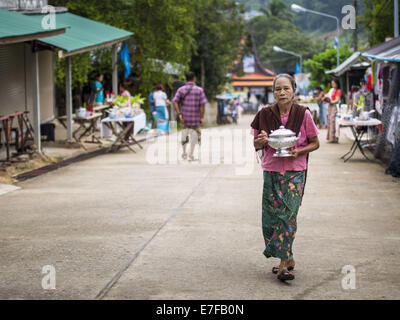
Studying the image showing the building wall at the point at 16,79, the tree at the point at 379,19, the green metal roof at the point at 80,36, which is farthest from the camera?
the tree at the point at 379,19

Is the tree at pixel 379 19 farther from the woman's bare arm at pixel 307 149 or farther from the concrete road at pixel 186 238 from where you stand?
the woman's bare arm at pixel 307 149

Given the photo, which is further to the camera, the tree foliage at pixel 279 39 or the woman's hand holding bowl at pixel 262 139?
the tree foliage at pixel 279 39

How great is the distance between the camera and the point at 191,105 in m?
14.7

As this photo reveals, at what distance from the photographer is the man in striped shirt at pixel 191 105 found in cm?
1467

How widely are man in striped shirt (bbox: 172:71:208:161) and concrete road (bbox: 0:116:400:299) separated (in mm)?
2887

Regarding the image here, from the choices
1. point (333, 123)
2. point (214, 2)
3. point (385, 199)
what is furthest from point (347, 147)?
point (214, 2)

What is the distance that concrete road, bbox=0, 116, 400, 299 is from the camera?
5223mm

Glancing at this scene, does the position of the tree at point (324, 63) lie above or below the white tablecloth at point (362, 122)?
above

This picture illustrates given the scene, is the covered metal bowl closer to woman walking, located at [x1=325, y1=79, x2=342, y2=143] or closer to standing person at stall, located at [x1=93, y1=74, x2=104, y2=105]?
woman walking, located at [x1=325, y1=79, x2=342, y2=143]

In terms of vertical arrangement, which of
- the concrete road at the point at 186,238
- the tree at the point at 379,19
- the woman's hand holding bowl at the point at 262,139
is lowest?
the concrete road at the point at 186,238

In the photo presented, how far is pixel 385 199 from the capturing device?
9477 millimetres

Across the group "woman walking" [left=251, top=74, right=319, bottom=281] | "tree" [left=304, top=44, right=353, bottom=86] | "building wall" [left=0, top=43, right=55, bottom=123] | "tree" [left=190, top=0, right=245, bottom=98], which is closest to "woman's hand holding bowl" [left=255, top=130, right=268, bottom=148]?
"woman walking" [left=251, top=74, right=319, bottom=281]

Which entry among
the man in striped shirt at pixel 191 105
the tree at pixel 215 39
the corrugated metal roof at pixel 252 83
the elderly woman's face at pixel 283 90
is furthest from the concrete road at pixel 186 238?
the corrugated metal roof at pixel 252 83

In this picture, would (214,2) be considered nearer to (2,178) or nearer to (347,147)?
(347,147)
